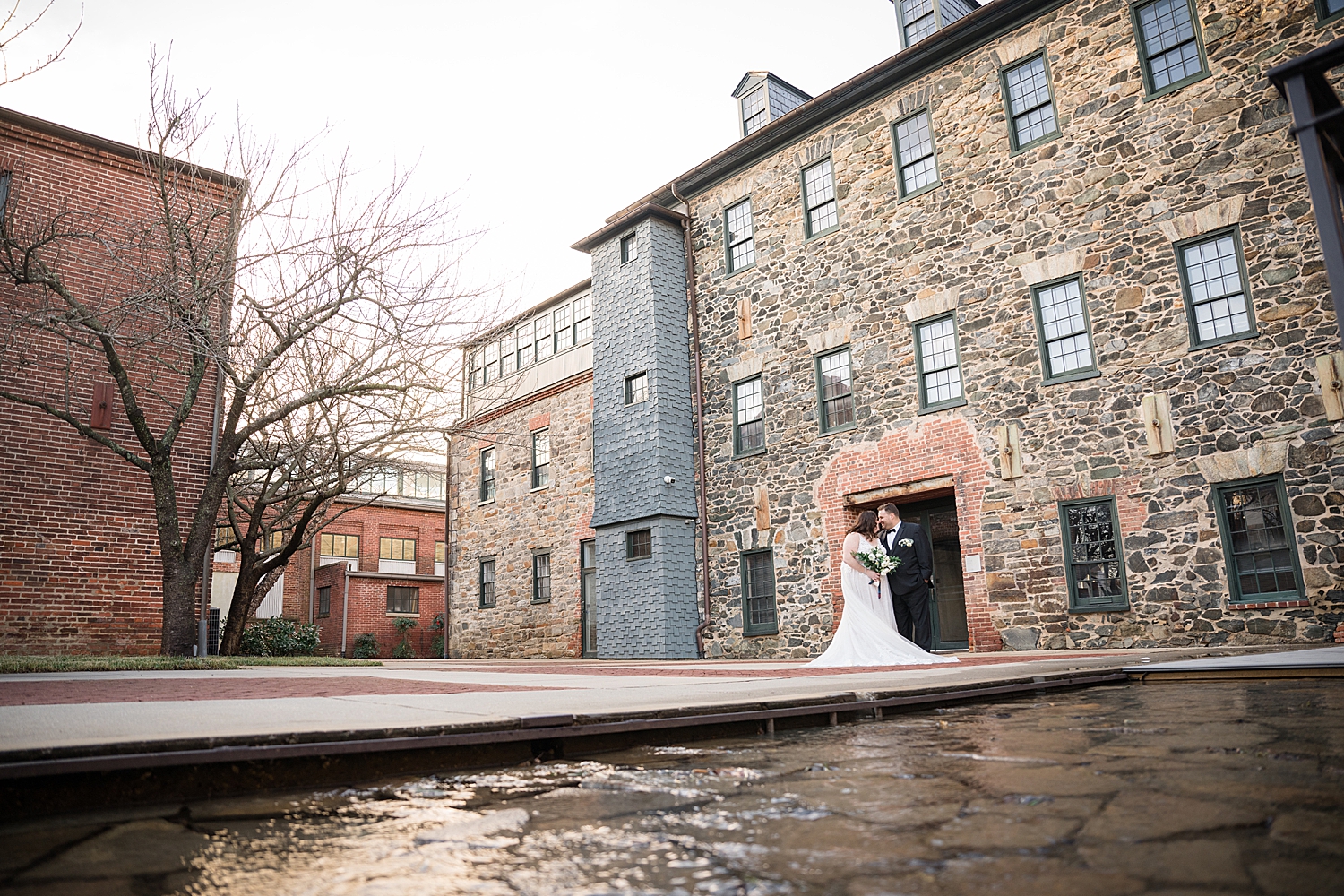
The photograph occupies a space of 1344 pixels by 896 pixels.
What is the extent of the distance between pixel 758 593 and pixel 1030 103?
940 centimetres

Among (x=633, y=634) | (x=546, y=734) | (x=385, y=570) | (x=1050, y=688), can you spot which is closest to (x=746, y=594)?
(x=633, y=634)

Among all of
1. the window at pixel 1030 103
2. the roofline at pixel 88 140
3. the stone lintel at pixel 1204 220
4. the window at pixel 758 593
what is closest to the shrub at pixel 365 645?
the window at pixel 758 593

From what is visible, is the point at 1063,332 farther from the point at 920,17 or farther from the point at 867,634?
the point at 920,17

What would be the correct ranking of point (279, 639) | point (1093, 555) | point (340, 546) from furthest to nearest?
point (340, 546) < point (279, 639) < point (1093, 555)

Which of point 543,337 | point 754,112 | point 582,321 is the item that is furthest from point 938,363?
point 543,337

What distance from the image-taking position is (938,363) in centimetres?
1325

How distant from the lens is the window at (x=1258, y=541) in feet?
32.0

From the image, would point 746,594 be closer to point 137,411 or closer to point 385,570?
point 137,411

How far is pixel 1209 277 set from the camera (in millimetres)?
10727

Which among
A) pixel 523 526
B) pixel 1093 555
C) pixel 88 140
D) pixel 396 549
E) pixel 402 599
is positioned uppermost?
pixel 88 140

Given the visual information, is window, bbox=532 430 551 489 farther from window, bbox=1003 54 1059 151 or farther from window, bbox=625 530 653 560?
window, bbox=1003 54 1059 151

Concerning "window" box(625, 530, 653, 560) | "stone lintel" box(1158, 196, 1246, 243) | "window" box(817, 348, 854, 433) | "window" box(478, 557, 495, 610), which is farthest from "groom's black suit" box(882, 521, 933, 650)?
"window" box(478, 557, 495, 610)

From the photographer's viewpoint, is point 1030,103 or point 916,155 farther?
point 916,155

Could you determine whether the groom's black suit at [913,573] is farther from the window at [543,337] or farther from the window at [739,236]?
the window at [543,337]
